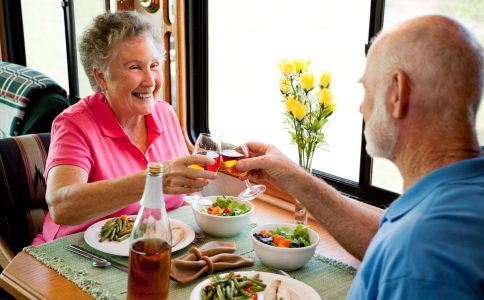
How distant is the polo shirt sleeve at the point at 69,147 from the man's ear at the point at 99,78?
202mm

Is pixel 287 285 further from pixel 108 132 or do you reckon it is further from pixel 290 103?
pixel 108 132

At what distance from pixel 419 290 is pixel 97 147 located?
134 centimetres

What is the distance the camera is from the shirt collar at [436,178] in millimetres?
982

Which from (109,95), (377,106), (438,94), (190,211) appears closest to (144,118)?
(109,95)

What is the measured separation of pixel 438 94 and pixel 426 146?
107 mm

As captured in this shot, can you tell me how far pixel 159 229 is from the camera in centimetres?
129

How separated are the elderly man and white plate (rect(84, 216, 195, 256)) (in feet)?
2.21

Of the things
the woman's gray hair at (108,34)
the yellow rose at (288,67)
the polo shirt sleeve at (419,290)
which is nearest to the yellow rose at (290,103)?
the yellow rose at (288,67)

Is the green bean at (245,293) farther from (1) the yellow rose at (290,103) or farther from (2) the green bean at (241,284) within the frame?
(1) the yellow rose at (290,103)

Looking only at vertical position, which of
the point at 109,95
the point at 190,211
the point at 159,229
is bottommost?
the point at 190,211

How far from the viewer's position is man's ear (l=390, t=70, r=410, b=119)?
3.40 ft

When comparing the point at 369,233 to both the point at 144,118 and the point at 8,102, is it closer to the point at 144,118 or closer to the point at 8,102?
the point at 144,118

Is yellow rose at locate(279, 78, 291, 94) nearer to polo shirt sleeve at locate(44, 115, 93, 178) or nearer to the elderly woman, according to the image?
the elderly woman

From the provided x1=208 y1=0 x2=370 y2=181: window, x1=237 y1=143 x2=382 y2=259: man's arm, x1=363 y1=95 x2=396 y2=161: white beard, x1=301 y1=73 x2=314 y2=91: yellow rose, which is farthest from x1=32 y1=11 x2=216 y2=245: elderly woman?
x1=363 y1=95 x2=396 y2=161: white beard
